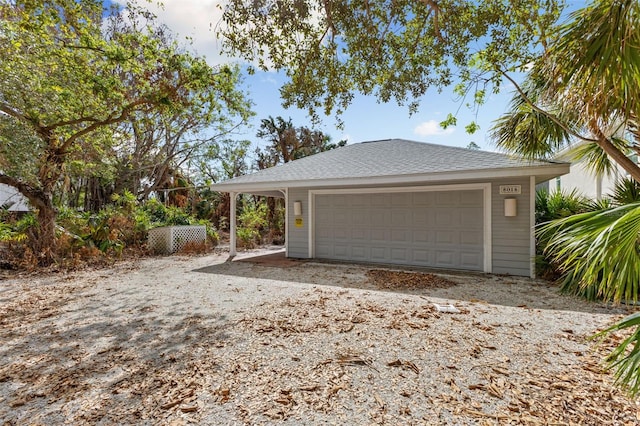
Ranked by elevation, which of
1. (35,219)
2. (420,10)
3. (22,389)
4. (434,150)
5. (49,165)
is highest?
(420,10)

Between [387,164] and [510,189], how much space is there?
284cm

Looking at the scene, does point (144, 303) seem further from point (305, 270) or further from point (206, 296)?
point (305, 270)

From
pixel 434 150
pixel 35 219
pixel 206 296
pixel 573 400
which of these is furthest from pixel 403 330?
pixel 35 219

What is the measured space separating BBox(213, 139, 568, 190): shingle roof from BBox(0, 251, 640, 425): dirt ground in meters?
2.48

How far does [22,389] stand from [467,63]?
7.30m

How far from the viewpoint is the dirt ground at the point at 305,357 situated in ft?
7.27

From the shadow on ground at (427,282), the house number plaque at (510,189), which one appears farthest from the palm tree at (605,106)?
the house number plaque at (510,189)

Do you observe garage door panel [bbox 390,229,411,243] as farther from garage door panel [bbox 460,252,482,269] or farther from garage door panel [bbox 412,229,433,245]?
garage door panel [bbox 460,252,482,269]

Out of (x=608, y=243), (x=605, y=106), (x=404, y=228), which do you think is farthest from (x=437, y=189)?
(x=608, y=243)

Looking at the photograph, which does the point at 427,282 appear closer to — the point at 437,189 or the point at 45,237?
the point at 437,189

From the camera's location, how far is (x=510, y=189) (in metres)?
6.69

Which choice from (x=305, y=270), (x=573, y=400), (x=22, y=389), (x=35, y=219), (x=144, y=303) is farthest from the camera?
(x=35, y=219)

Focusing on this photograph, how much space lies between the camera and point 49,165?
25.3 ft

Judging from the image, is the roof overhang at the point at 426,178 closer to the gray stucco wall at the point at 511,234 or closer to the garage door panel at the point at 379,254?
the gray stucco wall at the point at 511,234
